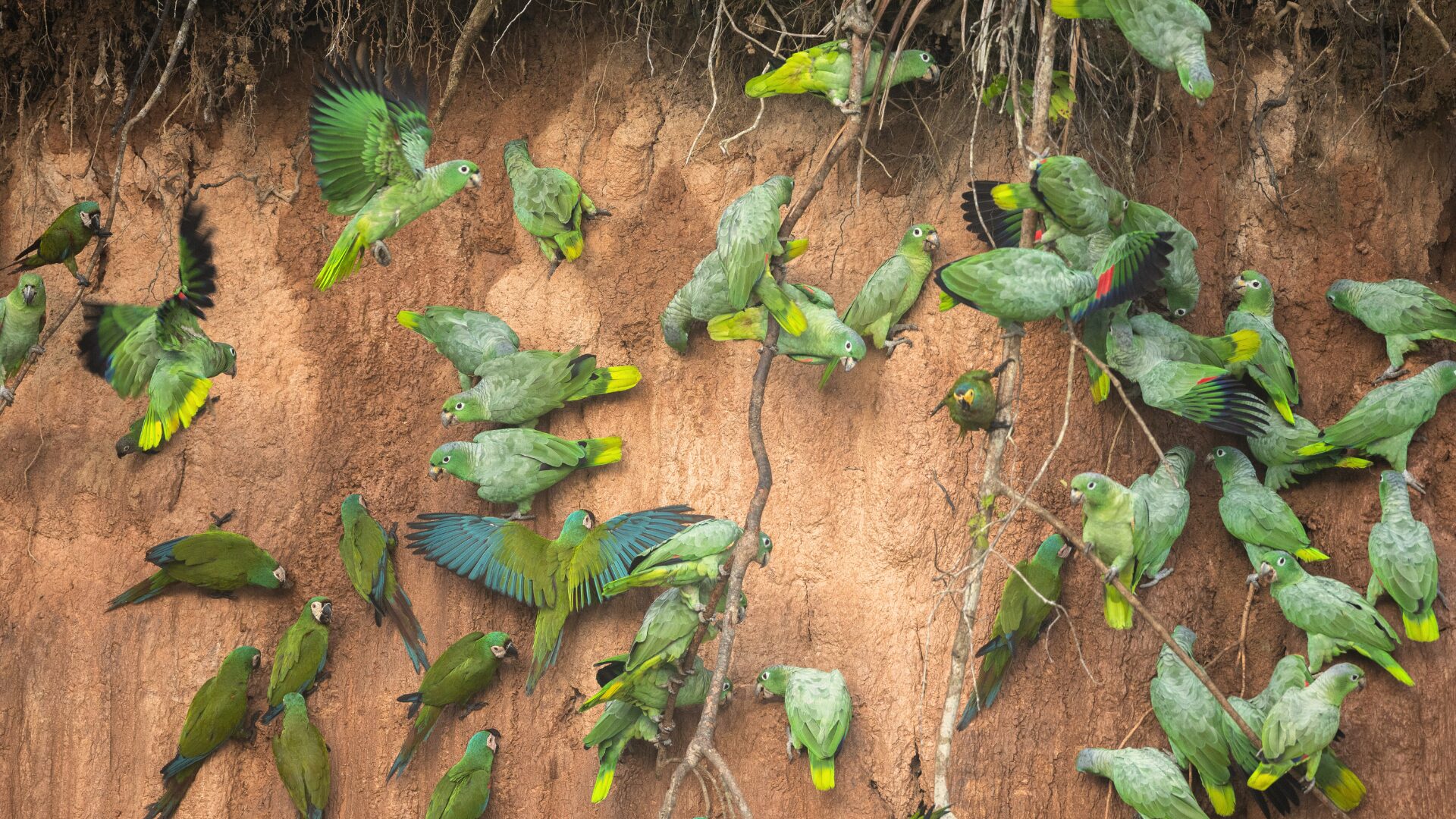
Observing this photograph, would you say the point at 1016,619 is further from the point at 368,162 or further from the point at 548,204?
the point at 368,162

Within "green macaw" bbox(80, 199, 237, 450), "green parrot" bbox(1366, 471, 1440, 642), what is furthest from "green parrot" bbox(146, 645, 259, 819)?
"green parrot" bbox(1366, 471, 1440, 642)

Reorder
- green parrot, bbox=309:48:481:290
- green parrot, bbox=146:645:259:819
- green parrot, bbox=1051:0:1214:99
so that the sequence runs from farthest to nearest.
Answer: green parrot, bbox=146:645:259:819 → green parrot, bbox=309:48:481:290 → green parrot, bbox=1051:0:1214:99

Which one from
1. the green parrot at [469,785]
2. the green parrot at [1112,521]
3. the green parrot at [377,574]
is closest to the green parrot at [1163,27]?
the green parrot at [1112,521]

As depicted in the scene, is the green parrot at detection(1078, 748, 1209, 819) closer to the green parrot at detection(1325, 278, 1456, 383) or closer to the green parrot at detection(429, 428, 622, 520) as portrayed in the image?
the green parrot at detection(1325, 278, 1456, 383)

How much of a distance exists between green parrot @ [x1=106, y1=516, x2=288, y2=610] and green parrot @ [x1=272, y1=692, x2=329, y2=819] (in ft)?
1.59

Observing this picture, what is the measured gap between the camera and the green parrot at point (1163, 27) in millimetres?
4078

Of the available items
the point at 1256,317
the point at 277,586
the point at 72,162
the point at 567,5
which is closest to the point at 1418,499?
the point at 1256,317

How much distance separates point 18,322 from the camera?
16.5 ft

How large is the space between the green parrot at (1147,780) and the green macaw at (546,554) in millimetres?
1634

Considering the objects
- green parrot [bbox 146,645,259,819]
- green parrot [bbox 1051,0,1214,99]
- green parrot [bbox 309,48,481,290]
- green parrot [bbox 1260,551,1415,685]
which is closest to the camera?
green parrot [bbox 1051,0,1214,99]

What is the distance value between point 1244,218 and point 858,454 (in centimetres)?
186

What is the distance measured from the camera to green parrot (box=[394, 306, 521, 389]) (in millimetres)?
4918

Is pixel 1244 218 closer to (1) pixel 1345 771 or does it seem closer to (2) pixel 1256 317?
(2) pixel 1256 317

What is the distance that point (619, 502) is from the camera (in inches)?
196
